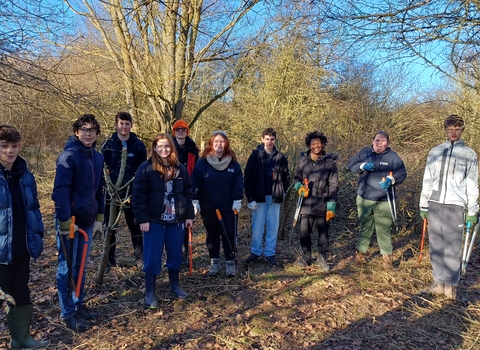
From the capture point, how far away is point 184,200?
13.2 feet

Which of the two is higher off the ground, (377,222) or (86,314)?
(377,222)

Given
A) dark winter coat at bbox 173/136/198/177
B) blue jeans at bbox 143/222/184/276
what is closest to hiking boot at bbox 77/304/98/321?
blue jeans at bbox 143/222/184/276

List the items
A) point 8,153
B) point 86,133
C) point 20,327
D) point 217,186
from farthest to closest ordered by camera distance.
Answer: point 217,186 < point 86,133 < point 20,327 < point 8,153

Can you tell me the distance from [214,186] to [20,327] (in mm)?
2449

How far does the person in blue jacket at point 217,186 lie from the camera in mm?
4656

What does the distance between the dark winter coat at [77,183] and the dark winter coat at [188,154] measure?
4.82 feet

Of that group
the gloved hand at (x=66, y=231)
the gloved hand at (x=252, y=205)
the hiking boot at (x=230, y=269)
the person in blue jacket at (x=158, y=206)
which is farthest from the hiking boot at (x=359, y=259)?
the gloved hand at (x=66, y=231)

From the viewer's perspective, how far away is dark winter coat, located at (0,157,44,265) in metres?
2.85

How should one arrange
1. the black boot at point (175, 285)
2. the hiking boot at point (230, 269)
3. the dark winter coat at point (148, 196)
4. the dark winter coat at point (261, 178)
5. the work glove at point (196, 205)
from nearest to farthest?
the dark winter coat at point (148, 196), the black boot at point (175, 285), the work glove at point (196, 205), the hiking boot at point (230, 269), the dark winter coat at point (261, 178)

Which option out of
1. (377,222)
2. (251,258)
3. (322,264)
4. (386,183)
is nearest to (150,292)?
(251,258)

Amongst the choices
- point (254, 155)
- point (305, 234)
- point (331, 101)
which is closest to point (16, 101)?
point (254, 155)

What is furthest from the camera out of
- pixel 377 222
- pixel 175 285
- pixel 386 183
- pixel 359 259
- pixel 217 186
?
pixel 359 259

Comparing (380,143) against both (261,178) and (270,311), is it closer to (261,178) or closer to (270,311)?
(261,178)

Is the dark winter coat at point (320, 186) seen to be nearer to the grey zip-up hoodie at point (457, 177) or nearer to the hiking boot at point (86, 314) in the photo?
the grey zip-up hoodie at point (457, 177)
